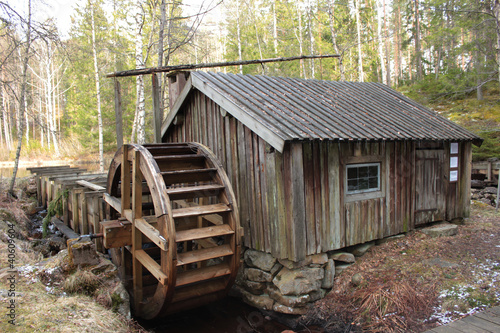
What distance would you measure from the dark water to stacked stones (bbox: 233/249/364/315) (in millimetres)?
191

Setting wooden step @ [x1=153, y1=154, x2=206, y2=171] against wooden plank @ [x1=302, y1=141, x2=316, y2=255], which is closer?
wooden plank @ [x1=302, y1=141, x2=316, y2=255]

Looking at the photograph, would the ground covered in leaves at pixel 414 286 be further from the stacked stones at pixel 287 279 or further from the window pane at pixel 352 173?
the window pane at pixel 352 173

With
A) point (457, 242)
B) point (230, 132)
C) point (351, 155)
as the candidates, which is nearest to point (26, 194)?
point (230, 132)

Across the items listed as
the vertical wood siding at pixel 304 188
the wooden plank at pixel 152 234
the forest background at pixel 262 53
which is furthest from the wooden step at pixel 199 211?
the forest background at pixel 262 53

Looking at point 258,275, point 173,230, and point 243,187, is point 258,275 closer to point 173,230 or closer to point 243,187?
point 243,187

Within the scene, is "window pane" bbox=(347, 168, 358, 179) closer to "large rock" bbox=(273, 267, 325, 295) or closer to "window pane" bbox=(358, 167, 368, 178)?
"window pane" bbox=(358, 167, 368, 178)

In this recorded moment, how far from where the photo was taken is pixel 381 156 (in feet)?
20.0

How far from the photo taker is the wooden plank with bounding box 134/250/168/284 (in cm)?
443

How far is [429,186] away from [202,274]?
502 cm

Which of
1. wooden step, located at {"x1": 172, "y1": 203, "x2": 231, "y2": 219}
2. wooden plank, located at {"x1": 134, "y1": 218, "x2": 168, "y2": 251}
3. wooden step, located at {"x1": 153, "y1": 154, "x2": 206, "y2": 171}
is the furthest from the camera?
wooden step, located at {"x1": 153, "y1": 154, "x2": 206, "y2": 171}

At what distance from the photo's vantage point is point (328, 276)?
5324mm

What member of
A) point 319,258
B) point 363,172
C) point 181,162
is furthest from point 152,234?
point 363,172

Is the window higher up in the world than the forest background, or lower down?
lower down

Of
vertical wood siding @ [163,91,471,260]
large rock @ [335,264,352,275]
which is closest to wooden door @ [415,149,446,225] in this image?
vertical wood siding @ [163,91,471,260]
